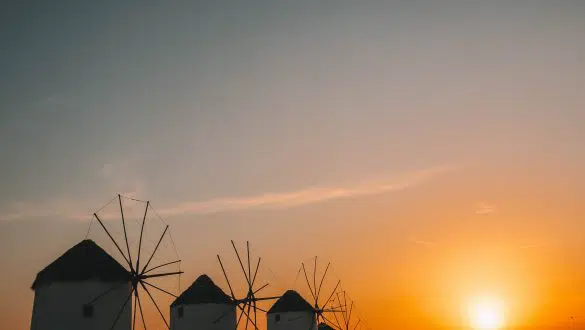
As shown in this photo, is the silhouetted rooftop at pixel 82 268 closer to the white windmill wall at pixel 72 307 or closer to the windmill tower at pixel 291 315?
the white windmill wall at pixel 72 307

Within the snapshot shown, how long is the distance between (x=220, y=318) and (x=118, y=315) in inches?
417

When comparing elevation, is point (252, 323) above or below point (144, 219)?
below

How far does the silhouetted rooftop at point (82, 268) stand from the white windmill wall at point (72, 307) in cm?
31

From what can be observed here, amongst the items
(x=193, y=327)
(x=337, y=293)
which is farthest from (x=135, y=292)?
(x=337, y=293)

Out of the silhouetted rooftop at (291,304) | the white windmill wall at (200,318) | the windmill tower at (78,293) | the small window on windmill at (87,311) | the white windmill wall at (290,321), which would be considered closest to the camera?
the windmill tower at (78,293)

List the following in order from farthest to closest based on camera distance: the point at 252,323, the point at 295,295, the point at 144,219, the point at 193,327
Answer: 1. the point at 295,295
2. the point at 252,323
3. the point at 193,327
4. the point at 144,219

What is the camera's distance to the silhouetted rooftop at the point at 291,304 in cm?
4344

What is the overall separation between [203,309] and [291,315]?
37.5ft

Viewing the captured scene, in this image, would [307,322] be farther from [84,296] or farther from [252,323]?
[84,296]

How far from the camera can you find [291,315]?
Answer: 43031mm

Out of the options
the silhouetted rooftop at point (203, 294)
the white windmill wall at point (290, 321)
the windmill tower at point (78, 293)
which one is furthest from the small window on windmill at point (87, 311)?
the white windmill wall at point (290, 321)

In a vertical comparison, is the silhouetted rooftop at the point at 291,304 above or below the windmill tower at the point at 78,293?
below

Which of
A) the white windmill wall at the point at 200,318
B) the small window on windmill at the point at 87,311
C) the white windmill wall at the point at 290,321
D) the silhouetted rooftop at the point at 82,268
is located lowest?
the white windmill wall at the point at 290,321

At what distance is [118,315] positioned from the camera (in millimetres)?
25312
